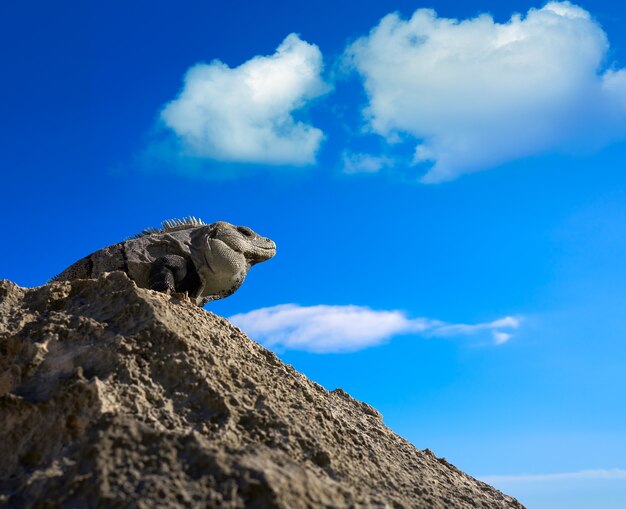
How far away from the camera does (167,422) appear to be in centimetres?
474

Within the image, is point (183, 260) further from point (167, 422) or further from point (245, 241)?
point (167, 422)

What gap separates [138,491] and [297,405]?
1808mm

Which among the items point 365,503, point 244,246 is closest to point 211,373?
point 365,503

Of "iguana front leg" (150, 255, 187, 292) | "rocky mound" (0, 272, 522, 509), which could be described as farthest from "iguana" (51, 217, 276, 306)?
"rocky mound" (0, 272, 522, 509)

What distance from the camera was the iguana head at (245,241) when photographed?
980 centimetres

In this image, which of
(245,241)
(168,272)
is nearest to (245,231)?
(245,241)

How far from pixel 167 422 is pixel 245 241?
17.8 ft

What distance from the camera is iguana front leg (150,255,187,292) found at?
8898 millimetres

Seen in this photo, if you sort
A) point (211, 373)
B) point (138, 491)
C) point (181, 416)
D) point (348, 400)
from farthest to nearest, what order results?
point (348, 400)
point (211, 373)
point (181, 416)
point (138, 491)

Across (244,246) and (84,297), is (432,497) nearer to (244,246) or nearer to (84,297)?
(84,297)

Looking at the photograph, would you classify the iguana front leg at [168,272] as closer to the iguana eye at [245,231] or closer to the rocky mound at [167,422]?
the iguana eye at [245,231]

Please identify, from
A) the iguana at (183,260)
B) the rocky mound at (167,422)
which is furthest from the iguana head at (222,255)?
the rocky mound at (167,422)

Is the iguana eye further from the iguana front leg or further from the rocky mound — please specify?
the rocky mound

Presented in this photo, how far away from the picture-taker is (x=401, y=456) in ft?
20.5
